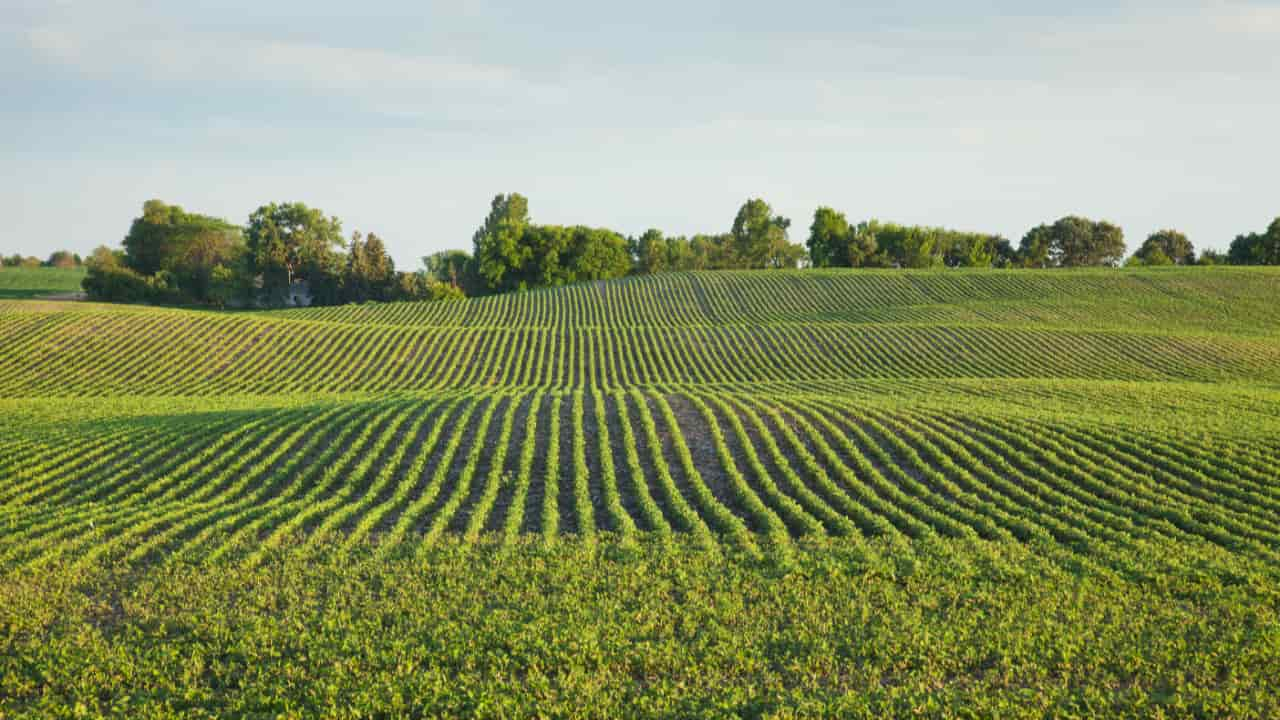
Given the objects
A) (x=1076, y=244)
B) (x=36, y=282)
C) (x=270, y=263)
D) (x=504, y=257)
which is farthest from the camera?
(x=1076, y=244)

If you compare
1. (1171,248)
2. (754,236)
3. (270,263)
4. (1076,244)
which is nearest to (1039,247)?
(1076,244)

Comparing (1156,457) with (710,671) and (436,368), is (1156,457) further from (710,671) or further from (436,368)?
(436,368)

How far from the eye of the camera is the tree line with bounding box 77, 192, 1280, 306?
314 feet

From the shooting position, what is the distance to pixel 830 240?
12031 centimetres

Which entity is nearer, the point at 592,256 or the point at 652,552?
the point at 652,552

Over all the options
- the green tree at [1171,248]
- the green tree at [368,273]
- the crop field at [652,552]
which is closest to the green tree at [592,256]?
the green tree at [368,273]

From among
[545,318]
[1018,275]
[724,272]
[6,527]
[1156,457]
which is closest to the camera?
[6,527]

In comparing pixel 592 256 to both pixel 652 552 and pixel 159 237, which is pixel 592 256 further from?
pixel 652 552

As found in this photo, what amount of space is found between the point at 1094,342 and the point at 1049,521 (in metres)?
40.3

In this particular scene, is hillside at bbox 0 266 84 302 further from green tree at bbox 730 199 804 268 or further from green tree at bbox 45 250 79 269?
green tree at bbox 730 199 804 268

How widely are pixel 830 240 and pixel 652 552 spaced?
369 ft

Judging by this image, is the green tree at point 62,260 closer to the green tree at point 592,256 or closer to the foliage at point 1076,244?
the green tree at point 592,256

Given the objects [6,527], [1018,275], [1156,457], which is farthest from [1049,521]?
[1018,275]

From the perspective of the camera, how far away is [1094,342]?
165 ft
